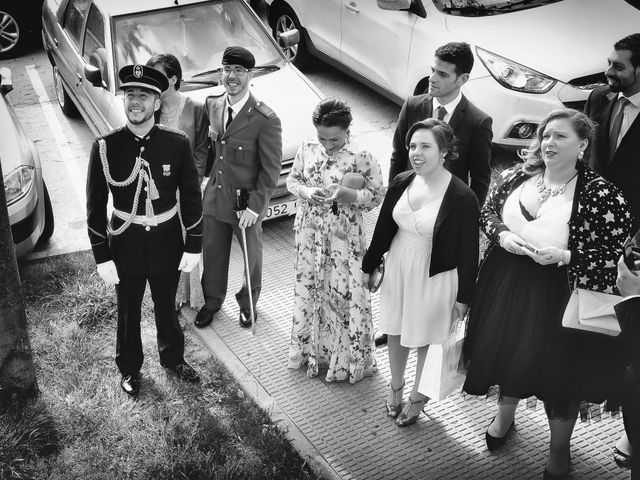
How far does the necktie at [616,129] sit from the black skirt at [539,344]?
4.50ft

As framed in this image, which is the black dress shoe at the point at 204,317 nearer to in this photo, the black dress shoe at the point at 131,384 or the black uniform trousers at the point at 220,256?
the black uniform trousers at the point at 220,256

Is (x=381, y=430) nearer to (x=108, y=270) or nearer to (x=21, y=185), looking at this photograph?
(x=108, y=270)

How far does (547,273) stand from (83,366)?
10.1ft

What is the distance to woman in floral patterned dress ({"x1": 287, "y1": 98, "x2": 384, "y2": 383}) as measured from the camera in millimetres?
4980

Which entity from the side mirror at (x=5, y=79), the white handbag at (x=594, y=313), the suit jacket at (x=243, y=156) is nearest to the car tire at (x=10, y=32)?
the side mirror at (x=5, y=79)

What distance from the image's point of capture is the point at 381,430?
197 inches

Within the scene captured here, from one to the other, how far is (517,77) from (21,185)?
449 centimetres

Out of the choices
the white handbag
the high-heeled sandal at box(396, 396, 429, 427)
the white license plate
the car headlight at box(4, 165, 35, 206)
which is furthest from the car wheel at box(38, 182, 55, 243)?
the white handbag

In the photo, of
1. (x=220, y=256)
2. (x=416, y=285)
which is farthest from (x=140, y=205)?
(x=416, y=285)

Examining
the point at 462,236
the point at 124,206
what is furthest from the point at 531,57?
the point at 124,206

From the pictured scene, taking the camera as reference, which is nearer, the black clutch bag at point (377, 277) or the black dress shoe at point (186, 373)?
the black clutch bag at point (377, 277)

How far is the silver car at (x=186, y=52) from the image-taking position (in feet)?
24.3

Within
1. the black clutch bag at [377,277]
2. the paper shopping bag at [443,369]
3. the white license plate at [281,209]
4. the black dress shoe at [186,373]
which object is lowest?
the black dress shoe at [186,373]

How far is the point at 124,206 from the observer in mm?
4953
